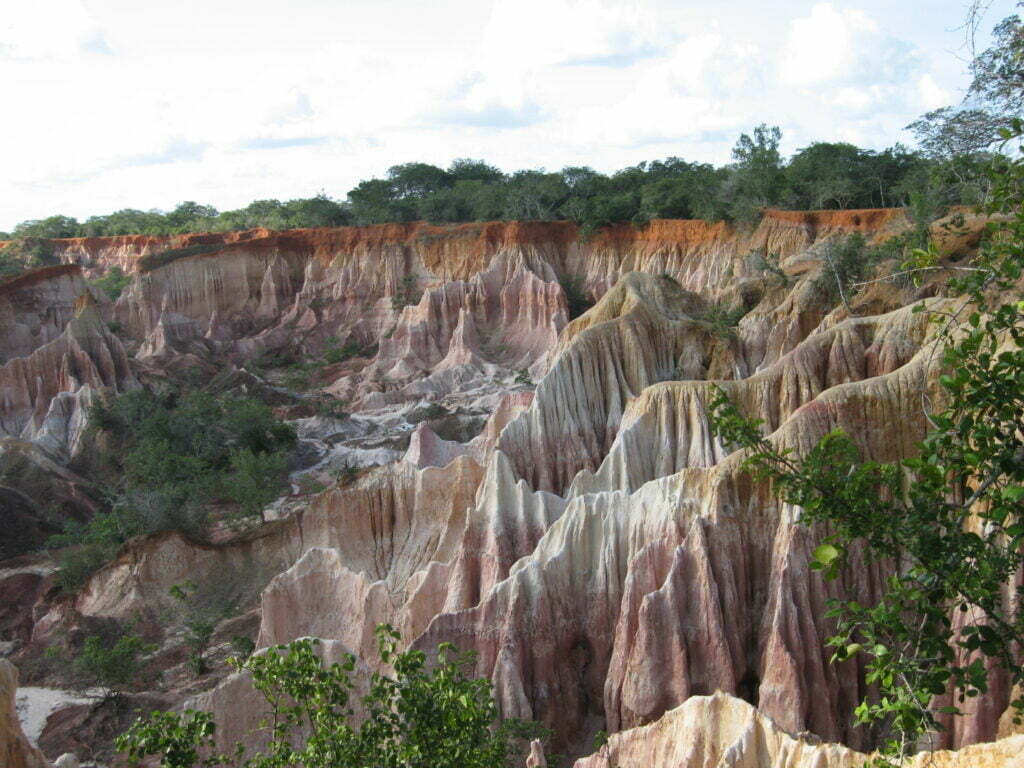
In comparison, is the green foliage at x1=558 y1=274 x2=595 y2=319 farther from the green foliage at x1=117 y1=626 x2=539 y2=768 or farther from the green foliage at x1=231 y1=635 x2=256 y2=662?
the green foliage at x1=117 y1=626 x2=539 y2=768

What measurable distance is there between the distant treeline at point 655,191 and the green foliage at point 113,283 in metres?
9.77

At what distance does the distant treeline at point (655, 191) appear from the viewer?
38062 mm

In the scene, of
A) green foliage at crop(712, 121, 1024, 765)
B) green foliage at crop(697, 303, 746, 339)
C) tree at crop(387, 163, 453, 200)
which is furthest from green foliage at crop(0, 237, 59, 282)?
green foliage at crop(712, 121, 1024, 765)

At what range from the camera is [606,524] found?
1367 centimetres

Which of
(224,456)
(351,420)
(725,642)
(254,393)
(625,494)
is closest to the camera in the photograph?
(725,642)

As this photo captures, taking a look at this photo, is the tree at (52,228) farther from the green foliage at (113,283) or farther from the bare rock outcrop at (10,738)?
the bare rock outcrop at (10,738)

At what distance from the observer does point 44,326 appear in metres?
38.5

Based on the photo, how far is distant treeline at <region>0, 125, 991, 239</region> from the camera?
3806 cm

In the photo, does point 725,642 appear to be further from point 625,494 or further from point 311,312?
point 311,312

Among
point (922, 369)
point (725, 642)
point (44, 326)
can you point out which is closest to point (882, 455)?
point (922, 369)

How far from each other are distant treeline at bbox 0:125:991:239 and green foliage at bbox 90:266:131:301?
32.1 ft

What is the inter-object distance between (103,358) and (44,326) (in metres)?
6.32

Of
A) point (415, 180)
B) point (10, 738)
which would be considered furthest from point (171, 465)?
point (415, 180)

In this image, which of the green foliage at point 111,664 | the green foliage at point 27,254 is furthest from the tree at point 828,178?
the green foliage at point 27,254
